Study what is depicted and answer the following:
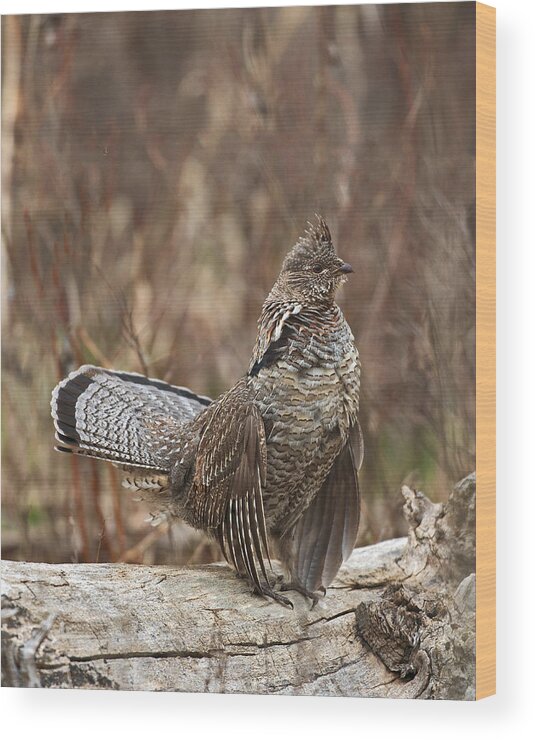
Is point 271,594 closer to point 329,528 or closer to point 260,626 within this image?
point 260,626

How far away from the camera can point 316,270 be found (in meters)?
4.21

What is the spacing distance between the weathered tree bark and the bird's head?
2.16 ft

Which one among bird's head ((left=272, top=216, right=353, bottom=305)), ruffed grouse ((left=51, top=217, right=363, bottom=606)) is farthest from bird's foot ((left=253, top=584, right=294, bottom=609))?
bird's head ((left=272, top=216, right=353, bottom=305))

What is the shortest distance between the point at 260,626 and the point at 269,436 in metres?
0.59

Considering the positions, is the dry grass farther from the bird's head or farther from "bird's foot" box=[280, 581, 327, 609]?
"bird's foot" box=[280, 581, 327, 609]

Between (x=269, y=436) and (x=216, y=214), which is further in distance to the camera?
(x=216, y=214)

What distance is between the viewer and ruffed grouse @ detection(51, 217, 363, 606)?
13.6 feet

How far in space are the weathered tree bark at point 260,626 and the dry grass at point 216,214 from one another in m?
0.08

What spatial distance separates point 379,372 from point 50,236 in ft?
3.71

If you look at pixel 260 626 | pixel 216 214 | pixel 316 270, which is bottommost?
pixel 260 626

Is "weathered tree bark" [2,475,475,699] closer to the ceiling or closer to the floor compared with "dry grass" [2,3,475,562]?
closer to the floor

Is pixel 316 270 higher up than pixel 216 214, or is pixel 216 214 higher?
pixel 216 214

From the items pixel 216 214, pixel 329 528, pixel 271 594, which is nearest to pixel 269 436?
pixel 329 528

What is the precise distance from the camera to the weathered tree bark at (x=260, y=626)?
4.12m
